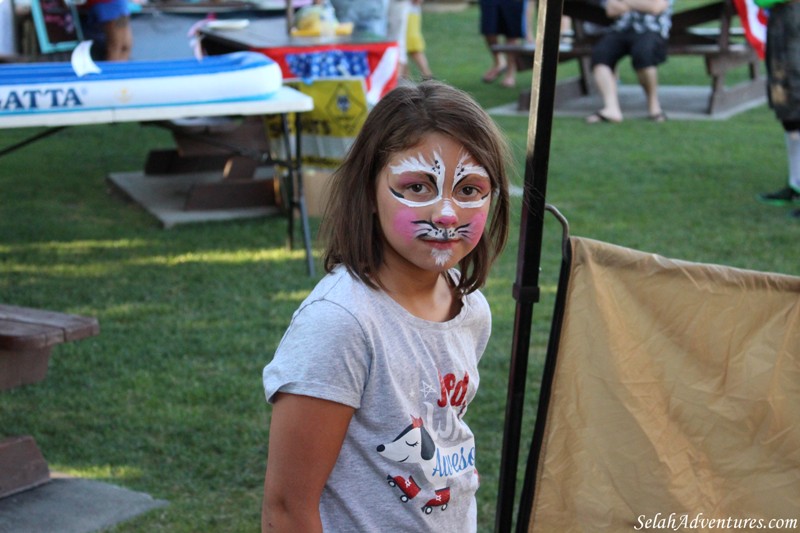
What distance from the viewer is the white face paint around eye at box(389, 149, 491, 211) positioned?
1.73 m

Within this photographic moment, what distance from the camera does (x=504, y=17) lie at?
1297 cm

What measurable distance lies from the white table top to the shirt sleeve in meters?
3.52

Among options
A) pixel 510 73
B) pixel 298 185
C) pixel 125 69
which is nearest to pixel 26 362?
pixel 125 69

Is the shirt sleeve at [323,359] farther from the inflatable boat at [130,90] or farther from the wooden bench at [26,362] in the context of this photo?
the inflatable boat at [130,90]

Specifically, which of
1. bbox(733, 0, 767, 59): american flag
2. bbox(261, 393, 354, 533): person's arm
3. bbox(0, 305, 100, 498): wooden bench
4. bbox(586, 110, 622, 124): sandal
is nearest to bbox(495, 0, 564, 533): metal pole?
bbox(261, 393, 354, 533): person's arm

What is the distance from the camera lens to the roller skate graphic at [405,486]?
1.69m

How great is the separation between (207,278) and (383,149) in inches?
156

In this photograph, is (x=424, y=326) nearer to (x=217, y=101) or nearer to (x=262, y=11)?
(x=217, y=101)

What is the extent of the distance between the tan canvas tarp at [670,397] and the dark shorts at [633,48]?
8484 millimetres

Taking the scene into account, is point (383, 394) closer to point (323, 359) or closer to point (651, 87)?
point (323, 359)

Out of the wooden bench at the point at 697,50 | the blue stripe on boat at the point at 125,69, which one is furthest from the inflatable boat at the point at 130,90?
the wooden bench at the point at 697,50

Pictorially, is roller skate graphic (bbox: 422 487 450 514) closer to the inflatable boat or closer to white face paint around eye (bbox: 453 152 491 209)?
white face paint around eye (bbox: 453 152 491 209)

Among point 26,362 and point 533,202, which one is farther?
point 26,362

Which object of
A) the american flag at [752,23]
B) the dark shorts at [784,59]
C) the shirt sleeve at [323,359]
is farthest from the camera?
the american flag at [752,23]
